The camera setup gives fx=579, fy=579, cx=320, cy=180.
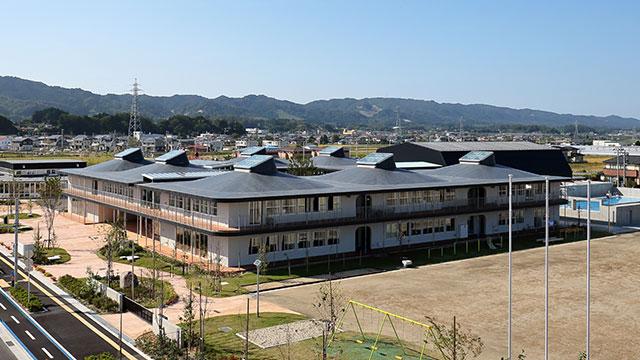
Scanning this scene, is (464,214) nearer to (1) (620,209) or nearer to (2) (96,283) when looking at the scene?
(1) (620,209)

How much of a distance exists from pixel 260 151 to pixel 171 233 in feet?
116

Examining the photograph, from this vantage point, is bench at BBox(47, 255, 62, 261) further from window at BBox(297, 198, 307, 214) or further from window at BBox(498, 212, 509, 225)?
window at BBox(498, 212, 509, 225)

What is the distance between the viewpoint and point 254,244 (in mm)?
43594

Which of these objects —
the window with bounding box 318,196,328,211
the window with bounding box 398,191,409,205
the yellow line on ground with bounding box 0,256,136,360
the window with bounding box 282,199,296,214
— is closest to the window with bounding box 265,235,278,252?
the window with bounding box 282,199,296,214

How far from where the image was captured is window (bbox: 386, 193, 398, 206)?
171 ft

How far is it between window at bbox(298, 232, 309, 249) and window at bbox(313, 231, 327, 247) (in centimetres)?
71

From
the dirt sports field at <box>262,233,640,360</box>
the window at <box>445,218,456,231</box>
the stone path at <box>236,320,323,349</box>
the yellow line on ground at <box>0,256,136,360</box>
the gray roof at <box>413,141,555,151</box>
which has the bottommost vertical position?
the dirt sports field at <box>262,233,640,360</box>

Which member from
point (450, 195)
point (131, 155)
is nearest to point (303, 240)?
point (450, 195)

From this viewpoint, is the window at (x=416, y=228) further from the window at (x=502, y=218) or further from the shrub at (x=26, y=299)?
the shrub at (x=26, y=299)

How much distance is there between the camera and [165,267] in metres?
42.9

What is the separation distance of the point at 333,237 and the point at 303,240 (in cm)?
295

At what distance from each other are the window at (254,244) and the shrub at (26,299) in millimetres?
15187

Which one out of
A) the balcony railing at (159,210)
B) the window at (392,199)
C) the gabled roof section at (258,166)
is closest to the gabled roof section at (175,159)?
the balcony railing at (159,210)

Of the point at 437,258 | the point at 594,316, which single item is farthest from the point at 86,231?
the point at 594,316
